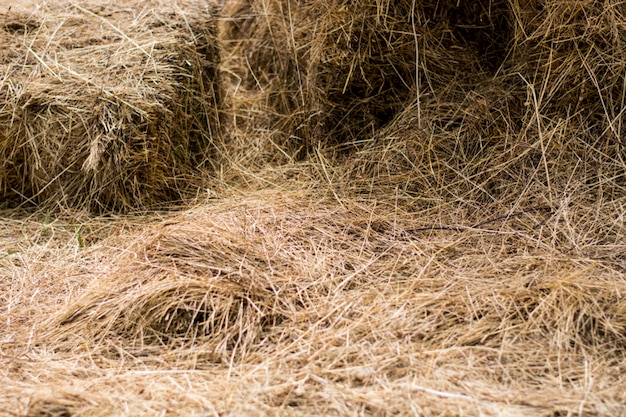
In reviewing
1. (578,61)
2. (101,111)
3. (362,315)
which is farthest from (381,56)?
(362,315)

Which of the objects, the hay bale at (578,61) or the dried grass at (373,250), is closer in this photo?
the dried grass at (373,250)

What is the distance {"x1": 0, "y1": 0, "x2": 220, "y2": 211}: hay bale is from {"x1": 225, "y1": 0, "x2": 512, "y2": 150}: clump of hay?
1.71 feet

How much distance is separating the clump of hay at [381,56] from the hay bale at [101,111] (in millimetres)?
520

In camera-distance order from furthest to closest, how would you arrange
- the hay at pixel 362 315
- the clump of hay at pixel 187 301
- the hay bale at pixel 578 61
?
1. the hay bale at pixel 578 61
2. the clump of hay at pixel 187 301
3. the hay at pixel 362 315

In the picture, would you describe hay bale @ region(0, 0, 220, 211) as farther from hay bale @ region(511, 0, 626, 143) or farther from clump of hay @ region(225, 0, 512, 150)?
hay bale @ region(511, 0, 626, 143)

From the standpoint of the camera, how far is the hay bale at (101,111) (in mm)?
2875

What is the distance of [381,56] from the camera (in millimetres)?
3004

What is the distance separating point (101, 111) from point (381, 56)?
3.80 feet

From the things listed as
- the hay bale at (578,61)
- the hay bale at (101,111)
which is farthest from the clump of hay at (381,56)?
the hay bale at (101,111)

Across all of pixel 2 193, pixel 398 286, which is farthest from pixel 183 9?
pixel 398 286

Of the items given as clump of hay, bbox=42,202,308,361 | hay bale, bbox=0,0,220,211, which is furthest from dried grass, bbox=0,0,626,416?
hay bale, bbox=0,0,220,211

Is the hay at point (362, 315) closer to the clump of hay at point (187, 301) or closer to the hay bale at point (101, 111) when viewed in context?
the clump of hay at point (187, 301)

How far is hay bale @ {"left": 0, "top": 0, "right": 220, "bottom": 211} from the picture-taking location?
288cm

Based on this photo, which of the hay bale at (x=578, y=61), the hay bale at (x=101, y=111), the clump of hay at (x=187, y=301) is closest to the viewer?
the clump of hay at (x=187, y=301)
